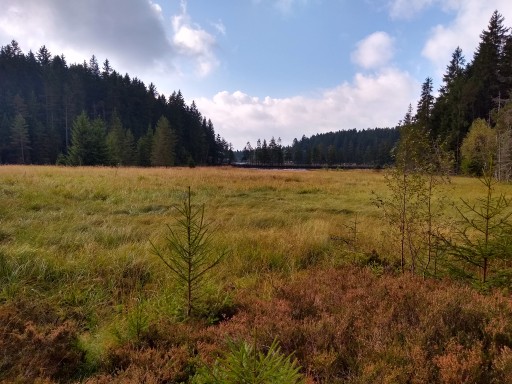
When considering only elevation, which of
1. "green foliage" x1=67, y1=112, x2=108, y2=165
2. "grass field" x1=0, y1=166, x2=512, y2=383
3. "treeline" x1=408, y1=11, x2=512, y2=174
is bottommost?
"grass field" x1=0, y1=166, x2=512, y2=383

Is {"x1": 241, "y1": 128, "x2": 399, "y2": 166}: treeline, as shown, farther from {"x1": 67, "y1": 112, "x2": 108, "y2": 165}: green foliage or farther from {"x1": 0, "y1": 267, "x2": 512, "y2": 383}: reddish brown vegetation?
{"x1": 0, "y1": 267, "x2": 512, "y2": 383}: reddish brown vegetation

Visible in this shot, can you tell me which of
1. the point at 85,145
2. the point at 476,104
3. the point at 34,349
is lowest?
the point at 34,349

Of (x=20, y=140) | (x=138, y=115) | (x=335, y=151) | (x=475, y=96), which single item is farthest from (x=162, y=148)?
(x=335, y=151)

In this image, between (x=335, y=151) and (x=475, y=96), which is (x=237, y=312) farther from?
(x=335, y=151)

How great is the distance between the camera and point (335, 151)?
395ft

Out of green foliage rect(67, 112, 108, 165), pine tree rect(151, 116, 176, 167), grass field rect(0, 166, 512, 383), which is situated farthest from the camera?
pine tree rect(151, 116, 176, 167)

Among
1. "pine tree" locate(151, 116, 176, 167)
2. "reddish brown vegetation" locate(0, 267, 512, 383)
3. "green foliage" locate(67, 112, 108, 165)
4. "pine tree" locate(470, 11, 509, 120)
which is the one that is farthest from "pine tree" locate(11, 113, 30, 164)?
"pine tree" locate(470, 11, 509, 120)

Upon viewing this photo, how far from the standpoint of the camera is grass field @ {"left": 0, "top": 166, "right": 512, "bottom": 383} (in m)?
2.75

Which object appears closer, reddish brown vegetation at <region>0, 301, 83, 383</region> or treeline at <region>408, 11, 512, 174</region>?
reddish brown vegetation at <region>0, 301, 83, 383</region>

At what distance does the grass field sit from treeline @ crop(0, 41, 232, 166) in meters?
39.5

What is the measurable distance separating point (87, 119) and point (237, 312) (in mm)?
50923

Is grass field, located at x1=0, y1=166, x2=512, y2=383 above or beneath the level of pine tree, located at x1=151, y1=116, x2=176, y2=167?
beneath

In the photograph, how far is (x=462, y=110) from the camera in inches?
1969

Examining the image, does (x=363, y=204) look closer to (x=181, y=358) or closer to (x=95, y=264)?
(x=95, y=264)
